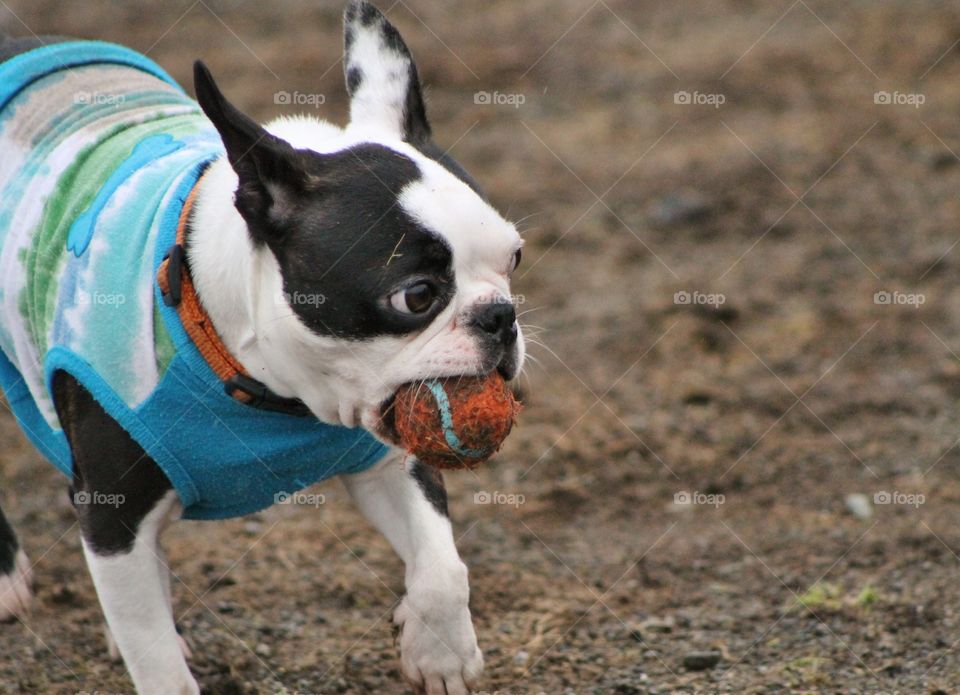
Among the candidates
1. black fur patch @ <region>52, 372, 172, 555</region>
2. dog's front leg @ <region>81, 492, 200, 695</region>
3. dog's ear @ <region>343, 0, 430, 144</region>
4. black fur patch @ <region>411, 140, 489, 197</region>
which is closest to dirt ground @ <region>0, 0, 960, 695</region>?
dog's front leg @ <region>81, 492, 200, 695</region>

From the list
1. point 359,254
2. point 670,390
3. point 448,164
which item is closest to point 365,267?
point 359,254

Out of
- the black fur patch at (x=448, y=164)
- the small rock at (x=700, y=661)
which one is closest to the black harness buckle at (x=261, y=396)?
the black fur patch at (x=448, y=164)

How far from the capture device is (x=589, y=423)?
5988 mm

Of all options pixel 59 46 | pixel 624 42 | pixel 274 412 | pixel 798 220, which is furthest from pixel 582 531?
pixel 624 42

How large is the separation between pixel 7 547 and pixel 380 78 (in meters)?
1.94

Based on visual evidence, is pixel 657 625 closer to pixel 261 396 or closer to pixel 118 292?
pixel 261 396

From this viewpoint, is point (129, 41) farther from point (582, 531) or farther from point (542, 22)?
point (582, 531)

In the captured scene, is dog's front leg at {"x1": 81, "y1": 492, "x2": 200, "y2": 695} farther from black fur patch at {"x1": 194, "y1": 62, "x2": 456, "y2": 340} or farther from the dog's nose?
the dog's nose

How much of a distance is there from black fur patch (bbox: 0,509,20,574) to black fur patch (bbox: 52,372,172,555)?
1.11 m

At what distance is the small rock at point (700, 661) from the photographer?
4238mm

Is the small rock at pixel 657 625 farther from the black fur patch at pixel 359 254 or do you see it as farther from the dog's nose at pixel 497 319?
the black fur patch at pixel 359 254

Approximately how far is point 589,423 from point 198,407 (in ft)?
8.93

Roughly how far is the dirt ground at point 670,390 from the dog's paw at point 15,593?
77 mm

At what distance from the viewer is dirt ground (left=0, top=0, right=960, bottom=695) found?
4418mm
